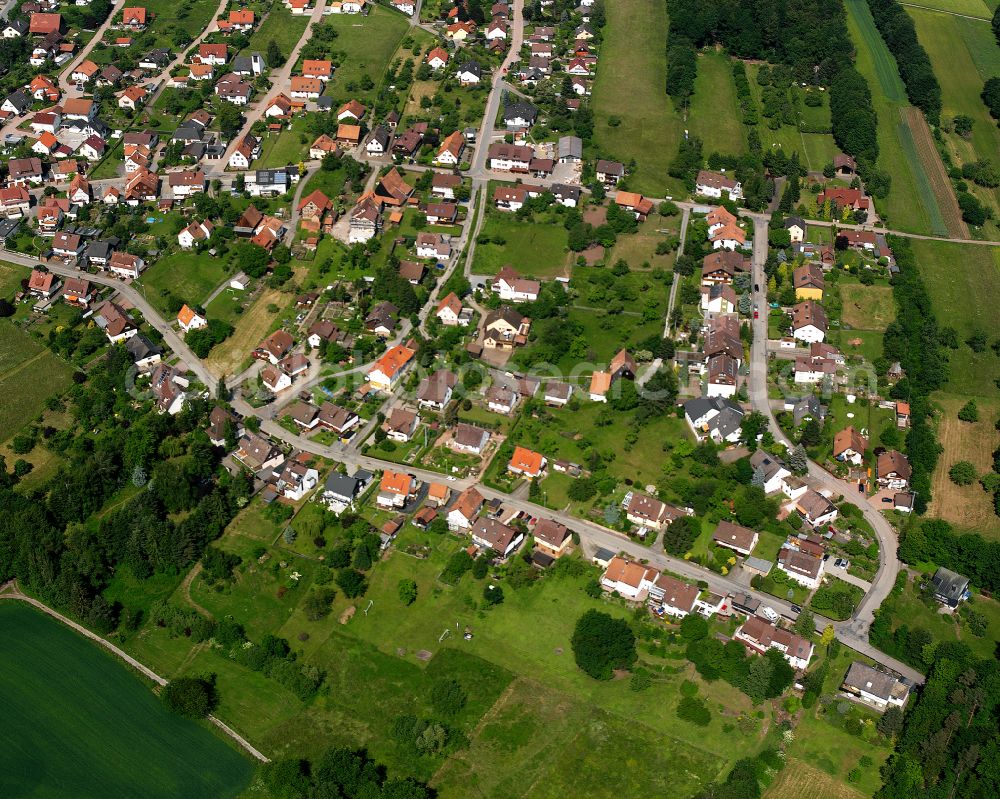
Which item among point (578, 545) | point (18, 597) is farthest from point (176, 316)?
point (578, 545)

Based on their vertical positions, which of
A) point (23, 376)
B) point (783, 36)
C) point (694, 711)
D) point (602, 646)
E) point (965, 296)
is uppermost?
point (783, 36)

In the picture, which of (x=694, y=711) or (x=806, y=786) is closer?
(x=806, y=786)

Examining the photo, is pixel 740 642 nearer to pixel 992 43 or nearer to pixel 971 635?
pixel 971 635

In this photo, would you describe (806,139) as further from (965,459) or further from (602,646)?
(602,646)

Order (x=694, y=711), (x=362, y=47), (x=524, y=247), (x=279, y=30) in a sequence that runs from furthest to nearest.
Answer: (x=279, y=30) < (x=362, y=47) < (x=524, y=247) < (x=694, y=711)

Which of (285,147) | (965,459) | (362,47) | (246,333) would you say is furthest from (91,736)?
A: (362,47)

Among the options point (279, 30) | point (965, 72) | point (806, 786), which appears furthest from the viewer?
point (279, 30)
